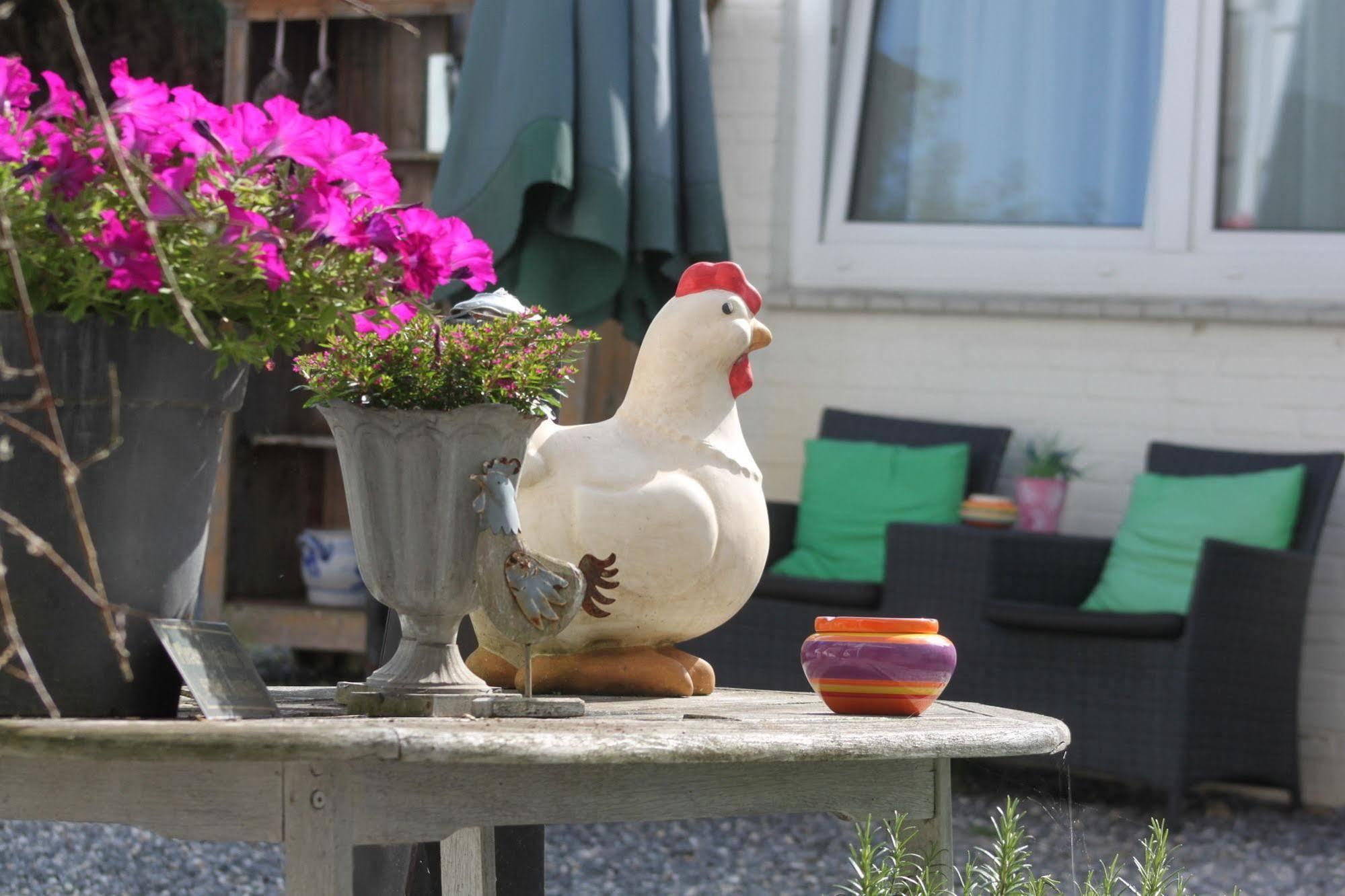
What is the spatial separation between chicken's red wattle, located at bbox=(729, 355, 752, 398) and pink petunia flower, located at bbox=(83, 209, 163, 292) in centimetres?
65

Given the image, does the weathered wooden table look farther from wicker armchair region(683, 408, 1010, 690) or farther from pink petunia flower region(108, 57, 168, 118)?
wicker armchair region(683, 408, 1010, 690)

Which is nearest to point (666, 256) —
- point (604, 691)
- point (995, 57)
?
point (995, 57)

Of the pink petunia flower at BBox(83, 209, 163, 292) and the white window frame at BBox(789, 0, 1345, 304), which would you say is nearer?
the pink petunia flower at BBox(83, 209, 163, 292)

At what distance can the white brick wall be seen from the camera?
13.0 feet

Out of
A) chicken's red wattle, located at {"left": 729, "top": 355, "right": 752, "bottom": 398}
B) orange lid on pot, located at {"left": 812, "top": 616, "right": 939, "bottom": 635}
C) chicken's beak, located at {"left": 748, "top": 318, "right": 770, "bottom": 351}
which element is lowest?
orange lid on pot, located at {"left": 812, "top": 616, "right": 939, "bottom": 635}

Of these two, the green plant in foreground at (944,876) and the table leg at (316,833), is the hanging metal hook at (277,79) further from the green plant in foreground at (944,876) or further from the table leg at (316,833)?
the table leg at (316,833)

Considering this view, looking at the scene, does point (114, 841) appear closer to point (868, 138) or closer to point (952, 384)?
point (952, 384)

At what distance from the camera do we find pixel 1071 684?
135 inches

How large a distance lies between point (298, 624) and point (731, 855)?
1.68m

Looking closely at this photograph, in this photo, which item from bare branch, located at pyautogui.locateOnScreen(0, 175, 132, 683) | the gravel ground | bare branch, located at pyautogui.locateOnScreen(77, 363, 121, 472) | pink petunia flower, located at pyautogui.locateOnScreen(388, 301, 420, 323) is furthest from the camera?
the gravel ground

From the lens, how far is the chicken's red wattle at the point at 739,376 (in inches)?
63.0

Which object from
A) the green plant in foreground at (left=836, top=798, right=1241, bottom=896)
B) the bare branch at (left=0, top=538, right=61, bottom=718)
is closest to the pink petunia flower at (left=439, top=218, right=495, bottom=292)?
the bare branch at (left=0, top=538, right=61, bottom=718)

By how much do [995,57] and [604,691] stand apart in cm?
334

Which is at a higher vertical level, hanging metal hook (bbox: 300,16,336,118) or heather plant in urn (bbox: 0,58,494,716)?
hanging metal hook (bbox: 300,16,336,118)
